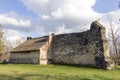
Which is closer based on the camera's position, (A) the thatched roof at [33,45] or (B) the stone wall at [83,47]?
(B) the stone wall at [83,47]

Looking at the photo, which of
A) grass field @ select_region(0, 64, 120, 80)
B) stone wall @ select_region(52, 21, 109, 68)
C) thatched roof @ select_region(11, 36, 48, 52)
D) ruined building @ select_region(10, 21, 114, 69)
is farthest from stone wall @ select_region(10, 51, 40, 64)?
grass field @ select_region(0, 64, 120, 80)

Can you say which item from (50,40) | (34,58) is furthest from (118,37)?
(34,58)

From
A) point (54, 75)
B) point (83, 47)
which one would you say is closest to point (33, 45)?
point (83, 47)

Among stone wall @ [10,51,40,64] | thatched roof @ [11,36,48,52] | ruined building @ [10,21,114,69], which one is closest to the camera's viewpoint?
ruined building @ [10,21,114,69]

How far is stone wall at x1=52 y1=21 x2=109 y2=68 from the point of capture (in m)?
31.5

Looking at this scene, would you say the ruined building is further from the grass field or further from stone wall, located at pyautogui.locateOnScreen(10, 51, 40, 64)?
the grass field

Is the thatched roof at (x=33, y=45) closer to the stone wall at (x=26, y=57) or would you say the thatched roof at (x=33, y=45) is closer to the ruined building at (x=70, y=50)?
the ruined building at (x=70, y=50)

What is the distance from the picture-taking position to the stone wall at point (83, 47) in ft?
103

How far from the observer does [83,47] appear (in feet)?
112

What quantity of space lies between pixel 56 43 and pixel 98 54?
10257 millimetres

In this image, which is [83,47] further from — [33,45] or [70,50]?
[33,45]

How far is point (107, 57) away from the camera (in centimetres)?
3105

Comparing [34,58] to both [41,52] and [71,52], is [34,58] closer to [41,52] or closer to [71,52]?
[41,52]

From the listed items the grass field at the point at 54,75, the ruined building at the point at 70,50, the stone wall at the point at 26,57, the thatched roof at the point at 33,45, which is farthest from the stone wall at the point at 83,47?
the grass field at the point at 54,75
